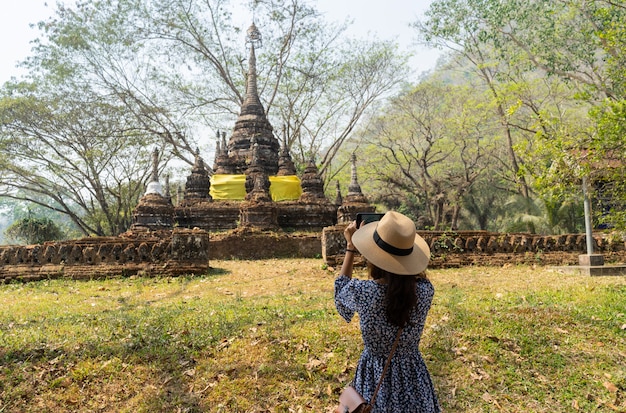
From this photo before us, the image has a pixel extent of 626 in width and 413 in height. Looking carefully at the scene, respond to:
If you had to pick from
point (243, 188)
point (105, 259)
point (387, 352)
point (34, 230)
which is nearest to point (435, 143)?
point (243, 188)

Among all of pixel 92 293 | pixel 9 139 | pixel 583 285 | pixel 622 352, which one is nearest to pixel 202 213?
pixel 92 293

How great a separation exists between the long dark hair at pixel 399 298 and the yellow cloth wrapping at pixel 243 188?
16182 millimetres

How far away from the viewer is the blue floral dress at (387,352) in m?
2.24

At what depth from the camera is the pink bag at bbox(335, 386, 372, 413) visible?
212 centimetres

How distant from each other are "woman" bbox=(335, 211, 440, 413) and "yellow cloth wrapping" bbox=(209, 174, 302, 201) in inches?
632

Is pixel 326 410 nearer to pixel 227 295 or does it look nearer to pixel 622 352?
pixel 622 352

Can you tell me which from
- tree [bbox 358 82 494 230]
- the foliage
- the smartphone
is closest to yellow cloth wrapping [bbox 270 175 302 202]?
tree [bbox 358 82 494 230]

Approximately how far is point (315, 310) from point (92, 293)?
180 inches

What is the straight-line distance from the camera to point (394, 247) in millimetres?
2158

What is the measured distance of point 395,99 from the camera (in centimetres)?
2545

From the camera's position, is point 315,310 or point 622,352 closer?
point 622,352

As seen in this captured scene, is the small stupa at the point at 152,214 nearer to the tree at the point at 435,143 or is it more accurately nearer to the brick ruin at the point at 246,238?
the brick ruin at the point at 246,238

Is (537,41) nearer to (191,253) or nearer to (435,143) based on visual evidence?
(435,143)

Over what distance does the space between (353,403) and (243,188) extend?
55.4 ft
